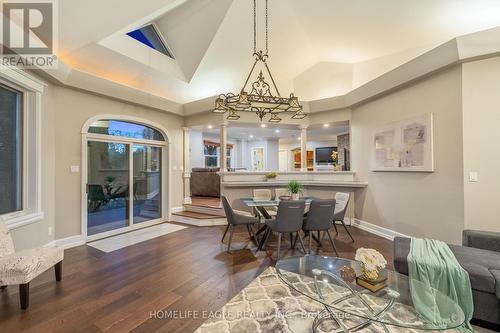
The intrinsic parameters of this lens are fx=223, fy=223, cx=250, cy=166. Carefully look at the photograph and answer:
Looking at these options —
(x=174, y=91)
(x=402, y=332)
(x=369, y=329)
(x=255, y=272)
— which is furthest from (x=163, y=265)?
(x=174, y=91)

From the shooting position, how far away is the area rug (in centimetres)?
396

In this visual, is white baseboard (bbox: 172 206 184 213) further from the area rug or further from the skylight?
the skylight

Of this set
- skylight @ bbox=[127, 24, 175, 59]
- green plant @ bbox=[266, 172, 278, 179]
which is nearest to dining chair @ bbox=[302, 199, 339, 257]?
green plant @ bbox=[266, 172, 278, 179]

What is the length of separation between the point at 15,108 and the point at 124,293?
308cm

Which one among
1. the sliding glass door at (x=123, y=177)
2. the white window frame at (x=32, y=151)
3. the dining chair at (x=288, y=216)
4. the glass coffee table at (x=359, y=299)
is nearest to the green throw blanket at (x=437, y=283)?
the glass coffee table at (x=359, y=299)

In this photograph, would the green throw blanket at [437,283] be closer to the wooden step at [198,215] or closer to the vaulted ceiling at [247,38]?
the vaulted ceiling at [247,38]

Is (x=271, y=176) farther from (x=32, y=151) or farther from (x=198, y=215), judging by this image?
(x=32, y=151)

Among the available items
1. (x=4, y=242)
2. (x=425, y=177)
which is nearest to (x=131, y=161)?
(x=4, y=242)

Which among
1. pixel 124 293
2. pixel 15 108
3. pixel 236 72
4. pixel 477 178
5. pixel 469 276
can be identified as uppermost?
pixel 236 72

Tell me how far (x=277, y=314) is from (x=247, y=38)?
524 cm

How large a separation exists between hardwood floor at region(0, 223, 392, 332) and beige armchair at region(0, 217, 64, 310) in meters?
0.27

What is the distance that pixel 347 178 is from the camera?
5.29 metres

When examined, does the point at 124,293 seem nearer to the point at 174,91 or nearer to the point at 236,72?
the point at 174,91

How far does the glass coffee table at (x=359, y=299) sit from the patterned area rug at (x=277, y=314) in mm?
11
